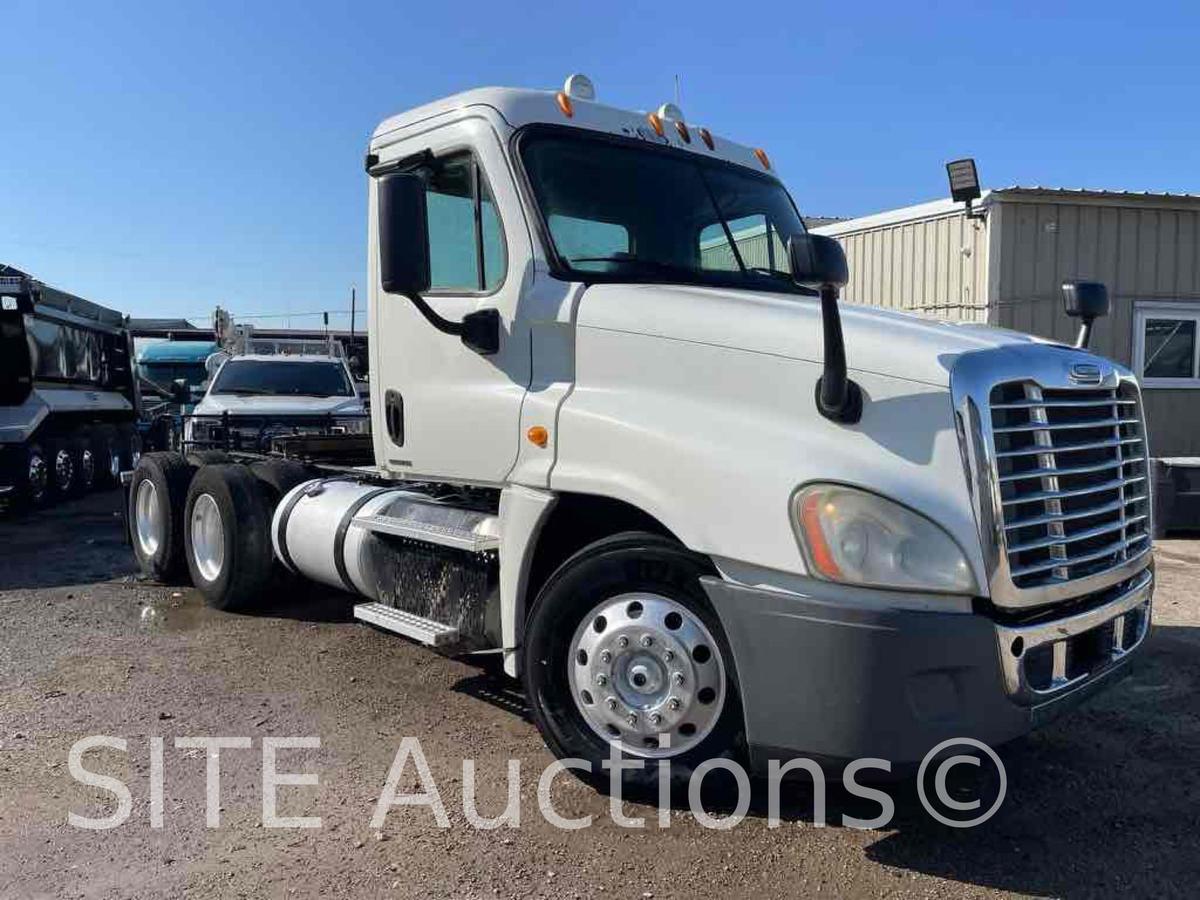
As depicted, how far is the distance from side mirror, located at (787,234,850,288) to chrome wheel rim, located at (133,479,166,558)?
6.05 m

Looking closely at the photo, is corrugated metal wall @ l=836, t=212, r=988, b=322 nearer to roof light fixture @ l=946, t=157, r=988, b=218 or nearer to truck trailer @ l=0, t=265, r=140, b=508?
roof light fixture @ l=946, t=157, r=988, b=218

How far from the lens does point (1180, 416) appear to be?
1149cm

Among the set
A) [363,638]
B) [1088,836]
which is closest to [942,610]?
[1088,836]

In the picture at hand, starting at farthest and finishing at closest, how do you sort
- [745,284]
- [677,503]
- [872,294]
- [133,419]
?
[133,419]
[872,294]
[745,284]
[677,503]

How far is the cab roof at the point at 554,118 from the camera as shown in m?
4.27

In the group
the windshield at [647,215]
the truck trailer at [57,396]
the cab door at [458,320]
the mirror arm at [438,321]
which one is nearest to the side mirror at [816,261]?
the windshield at [647,215]

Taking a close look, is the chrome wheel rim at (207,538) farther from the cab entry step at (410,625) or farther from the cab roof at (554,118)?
the cab roof at (554,118)

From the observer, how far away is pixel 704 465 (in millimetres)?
3303

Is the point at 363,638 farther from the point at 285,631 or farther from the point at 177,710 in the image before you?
the point at 177,710

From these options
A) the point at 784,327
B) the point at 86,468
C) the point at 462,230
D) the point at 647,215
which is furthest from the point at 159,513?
the point at 86,468

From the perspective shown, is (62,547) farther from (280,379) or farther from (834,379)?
(834,379)

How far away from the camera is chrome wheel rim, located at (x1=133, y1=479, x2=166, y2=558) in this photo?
761 centimetres

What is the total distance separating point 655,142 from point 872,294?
8676 millimetres

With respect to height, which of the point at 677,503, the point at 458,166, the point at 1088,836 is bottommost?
the point at 1088,836
